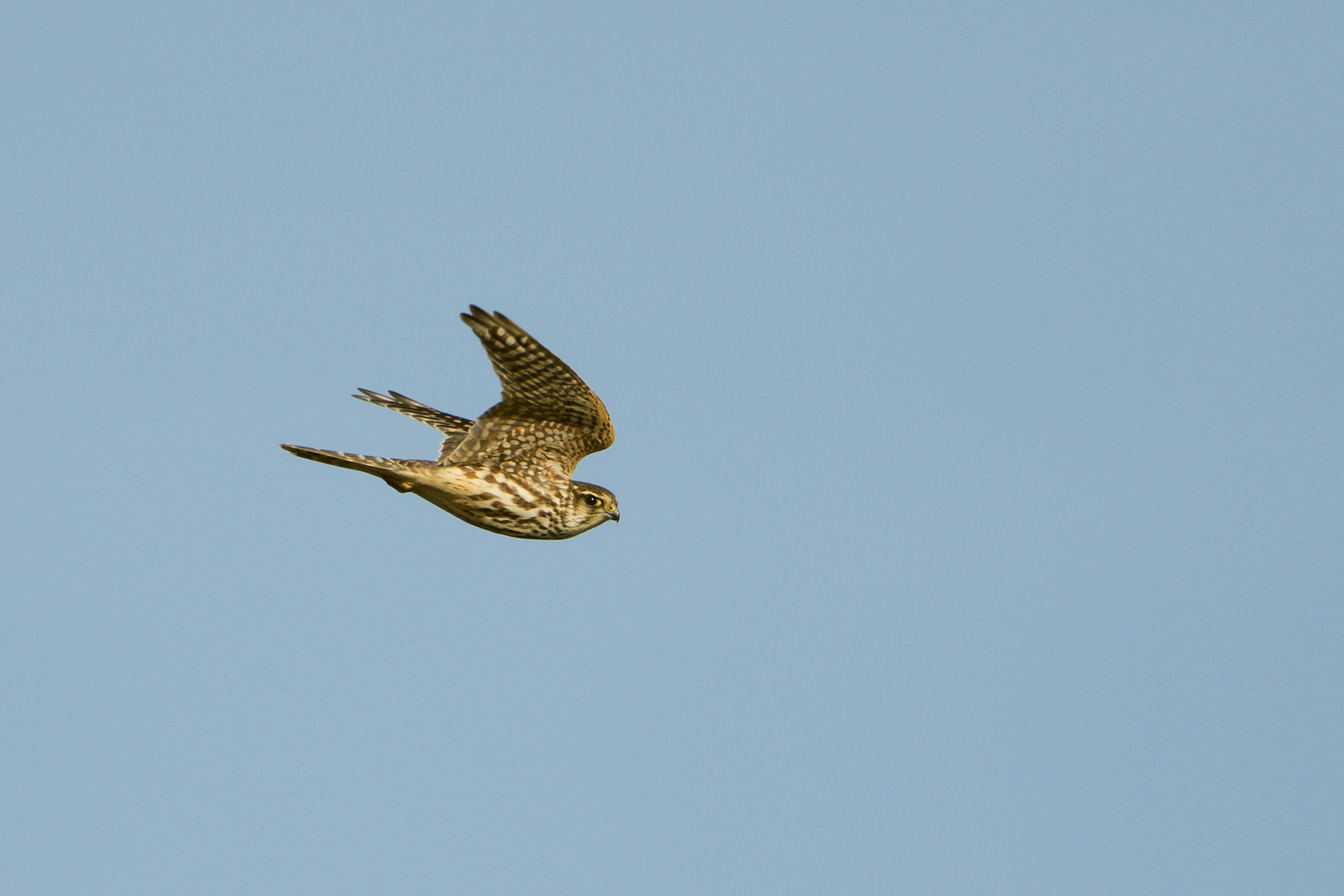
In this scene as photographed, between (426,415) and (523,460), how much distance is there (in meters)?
1.91

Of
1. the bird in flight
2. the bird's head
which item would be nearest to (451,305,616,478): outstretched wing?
the bird in flight

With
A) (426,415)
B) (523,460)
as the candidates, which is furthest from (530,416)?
(426,415)

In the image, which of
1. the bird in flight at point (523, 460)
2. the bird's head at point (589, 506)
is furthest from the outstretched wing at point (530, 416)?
the bird's head at point (589, 506)

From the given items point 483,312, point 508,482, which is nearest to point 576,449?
point 508,482

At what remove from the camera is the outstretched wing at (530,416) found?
1001 centimetres

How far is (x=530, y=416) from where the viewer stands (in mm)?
10711

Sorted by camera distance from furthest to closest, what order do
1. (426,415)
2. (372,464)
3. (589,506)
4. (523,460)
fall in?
(426,415) → (589,506) → (523,460) → (372,464)

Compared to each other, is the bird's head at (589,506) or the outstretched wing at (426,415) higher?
the outstretched wing at (426,415)

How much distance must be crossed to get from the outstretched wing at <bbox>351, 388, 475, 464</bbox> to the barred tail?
108 cm

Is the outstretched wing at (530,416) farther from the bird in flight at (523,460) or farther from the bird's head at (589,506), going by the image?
the bird's head at (589,506)

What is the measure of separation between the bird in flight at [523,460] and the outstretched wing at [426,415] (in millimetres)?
431

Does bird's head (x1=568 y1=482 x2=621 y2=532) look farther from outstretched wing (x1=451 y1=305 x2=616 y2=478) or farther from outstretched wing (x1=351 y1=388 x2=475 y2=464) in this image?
outstretched wing (x1=351 y1=388 x2=475 y2=464)

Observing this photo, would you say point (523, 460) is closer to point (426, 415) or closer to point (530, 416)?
point (530, 416)

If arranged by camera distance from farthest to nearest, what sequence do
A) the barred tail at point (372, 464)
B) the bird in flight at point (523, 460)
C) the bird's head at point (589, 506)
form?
1. the bird's head at point (589, 506)
2. the bird in flight at point (523, 460)
3. the barred tail at point (372, 464)
